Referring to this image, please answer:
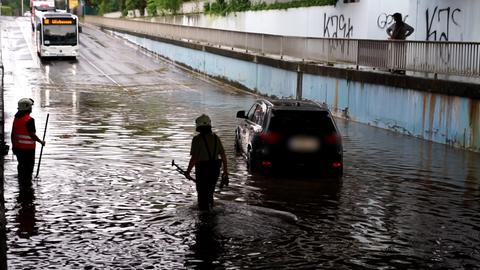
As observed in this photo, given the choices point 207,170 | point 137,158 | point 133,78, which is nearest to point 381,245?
point 207,170

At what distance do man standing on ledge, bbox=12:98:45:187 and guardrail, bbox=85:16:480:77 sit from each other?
10635 millimetres

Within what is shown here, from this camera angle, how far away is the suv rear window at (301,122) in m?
15.7

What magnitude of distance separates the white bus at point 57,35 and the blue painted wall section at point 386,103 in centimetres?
1884

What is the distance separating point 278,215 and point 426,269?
127 inches

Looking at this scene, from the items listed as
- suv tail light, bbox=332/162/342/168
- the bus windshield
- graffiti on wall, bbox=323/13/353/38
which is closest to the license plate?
suv tail light, bbox=332/162/342/168

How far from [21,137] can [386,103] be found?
43.5 ft

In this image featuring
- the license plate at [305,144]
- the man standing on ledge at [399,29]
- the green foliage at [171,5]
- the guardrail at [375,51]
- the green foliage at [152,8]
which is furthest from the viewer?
the green foliage at [152,8]

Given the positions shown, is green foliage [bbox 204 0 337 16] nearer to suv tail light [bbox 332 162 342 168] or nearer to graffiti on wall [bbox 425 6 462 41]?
graffiti on wall [bbox 425 6 462 41]

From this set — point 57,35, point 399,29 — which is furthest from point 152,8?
point 399,29

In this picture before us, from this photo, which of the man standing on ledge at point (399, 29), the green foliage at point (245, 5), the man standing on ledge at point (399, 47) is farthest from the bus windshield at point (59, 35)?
the man standing on ledge at point (399, 29)

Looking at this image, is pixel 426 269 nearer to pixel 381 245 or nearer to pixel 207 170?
pixel 381 245

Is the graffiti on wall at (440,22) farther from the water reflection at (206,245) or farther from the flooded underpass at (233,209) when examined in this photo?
the water reflection at (206,245)

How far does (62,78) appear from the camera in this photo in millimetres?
46281

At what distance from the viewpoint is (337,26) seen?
1531 inches
